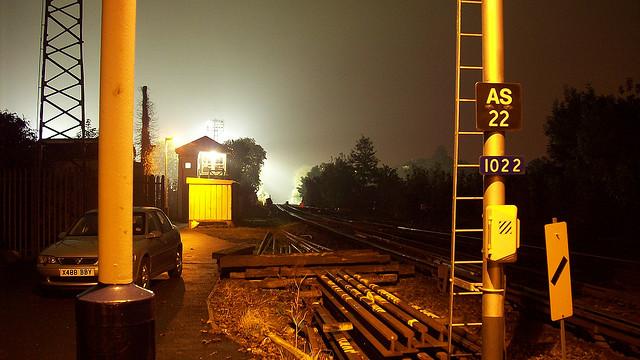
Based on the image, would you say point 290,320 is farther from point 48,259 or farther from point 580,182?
point 580,182

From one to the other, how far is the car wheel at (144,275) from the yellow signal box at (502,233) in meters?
6.91

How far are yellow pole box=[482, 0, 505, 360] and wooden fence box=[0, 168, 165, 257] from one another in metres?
13.7

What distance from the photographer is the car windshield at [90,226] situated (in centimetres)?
1159

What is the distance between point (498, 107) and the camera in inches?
222

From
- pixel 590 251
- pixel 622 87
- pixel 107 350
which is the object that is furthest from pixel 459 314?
pixel 622 87

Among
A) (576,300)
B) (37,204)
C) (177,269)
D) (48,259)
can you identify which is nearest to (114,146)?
(48,259)

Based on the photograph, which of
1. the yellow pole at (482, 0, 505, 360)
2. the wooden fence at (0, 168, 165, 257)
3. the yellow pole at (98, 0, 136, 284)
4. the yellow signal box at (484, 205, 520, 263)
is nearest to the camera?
the yellow pole at (98, 0, 136, 284)

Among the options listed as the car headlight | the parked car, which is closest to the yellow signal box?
the parked car

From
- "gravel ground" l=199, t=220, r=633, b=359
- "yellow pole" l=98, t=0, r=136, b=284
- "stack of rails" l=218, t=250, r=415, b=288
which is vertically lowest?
"gravel ground" l=199, t=220, r=633, b=359

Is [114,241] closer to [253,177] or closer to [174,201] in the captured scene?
[174,201]

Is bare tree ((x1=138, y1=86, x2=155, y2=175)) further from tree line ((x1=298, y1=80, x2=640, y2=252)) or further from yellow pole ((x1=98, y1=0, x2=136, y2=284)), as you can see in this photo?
yellow pole ((x1=98, y1=0, x2=136, y2=284))

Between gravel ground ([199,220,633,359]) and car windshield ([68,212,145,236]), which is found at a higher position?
car windshield ([68,212,145,236])

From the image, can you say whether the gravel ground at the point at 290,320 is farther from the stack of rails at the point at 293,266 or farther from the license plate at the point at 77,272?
the license plate at the point at 77,272

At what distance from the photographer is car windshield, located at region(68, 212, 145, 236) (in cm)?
1159
